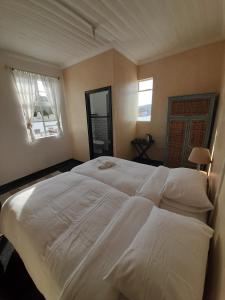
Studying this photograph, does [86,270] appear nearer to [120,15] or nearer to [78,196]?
[78,196]

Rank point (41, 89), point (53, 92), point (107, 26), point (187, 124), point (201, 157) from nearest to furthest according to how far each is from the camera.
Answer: point (201, 157) < point (107, 26) < point (187, 124) < point (41, 89) < point (53, 92)

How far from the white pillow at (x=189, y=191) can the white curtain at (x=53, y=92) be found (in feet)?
10.8

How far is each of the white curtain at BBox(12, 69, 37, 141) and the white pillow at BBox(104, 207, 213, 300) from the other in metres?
3.26

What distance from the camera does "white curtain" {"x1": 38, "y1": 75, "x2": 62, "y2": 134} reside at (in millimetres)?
3167

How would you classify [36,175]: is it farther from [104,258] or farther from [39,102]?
[104,258]

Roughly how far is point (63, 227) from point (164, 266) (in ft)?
2.41

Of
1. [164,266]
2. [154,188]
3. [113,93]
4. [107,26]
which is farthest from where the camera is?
[113,93]

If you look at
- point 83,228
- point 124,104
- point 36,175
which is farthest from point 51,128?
point 83,228

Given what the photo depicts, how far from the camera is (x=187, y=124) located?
2670 mm

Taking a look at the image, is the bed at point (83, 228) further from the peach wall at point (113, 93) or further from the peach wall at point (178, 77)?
the peach wall at point (178, 77)

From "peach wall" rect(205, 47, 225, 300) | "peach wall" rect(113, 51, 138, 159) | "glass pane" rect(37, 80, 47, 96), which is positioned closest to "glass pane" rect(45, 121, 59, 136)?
"glass pane" rect(37, 80, 47, 96)

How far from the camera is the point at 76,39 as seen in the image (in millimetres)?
2307

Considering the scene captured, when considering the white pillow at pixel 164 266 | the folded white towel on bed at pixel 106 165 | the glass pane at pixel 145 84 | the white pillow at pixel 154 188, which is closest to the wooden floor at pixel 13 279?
the white pillow at pixel 164 266

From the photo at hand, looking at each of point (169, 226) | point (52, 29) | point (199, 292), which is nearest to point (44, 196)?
point (169, 226)
